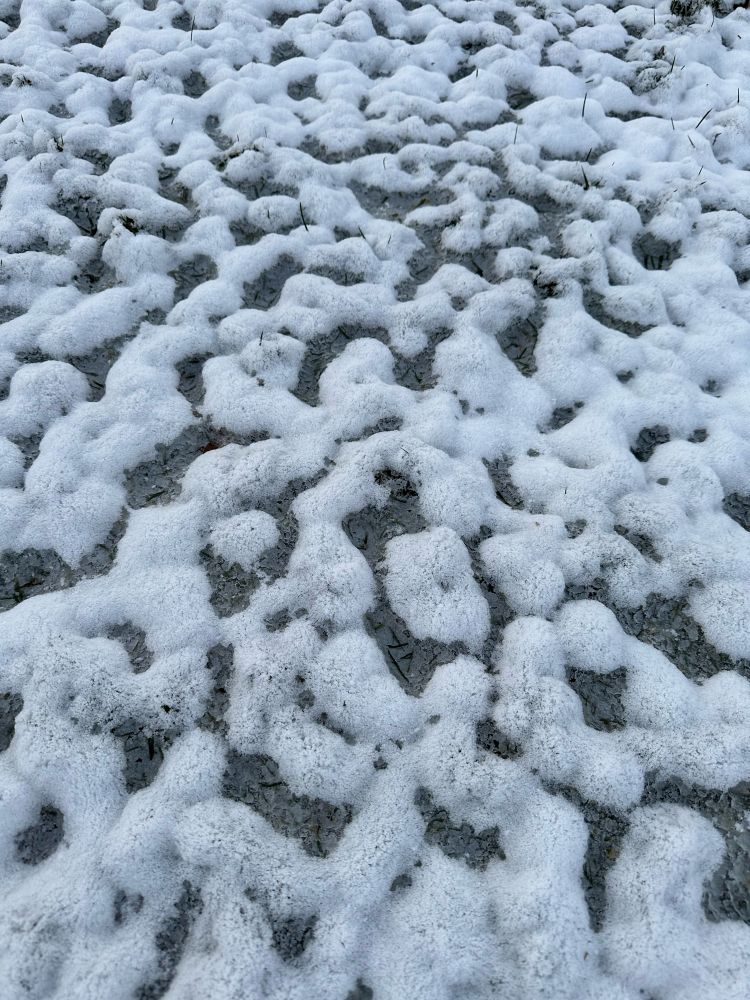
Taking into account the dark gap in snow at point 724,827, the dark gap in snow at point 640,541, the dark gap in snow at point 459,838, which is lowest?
the dark gap in snow at point 459,838

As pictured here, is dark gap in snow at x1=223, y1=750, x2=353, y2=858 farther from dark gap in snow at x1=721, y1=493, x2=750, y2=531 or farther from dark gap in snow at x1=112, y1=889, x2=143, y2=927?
dark gap in snow at x1=721, y1=493, x2=750, y2=531

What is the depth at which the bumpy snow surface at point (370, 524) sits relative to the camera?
2896mm

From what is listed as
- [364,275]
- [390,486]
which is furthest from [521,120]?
[390,486]

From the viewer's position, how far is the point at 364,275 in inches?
215

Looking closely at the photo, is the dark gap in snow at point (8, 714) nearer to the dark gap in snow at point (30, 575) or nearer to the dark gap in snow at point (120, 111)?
the dark gap in snow at point (30, 575)

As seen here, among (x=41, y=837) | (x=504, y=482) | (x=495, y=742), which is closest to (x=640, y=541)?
(x=504, y=482)

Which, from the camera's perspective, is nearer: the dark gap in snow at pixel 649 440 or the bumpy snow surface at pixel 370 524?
the bumpy snow surface at pixel 370 524

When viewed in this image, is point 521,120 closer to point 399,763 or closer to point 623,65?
point 623,65

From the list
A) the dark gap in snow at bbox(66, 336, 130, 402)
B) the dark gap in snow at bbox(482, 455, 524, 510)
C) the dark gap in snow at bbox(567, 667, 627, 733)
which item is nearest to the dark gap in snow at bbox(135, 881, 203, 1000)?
the dark gap in snow at bbox(567, 667, 627, 733)

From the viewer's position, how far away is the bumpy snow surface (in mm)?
2896

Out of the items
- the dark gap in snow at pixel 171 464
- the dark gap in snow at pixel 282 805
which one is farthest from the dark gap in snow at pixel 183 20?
the dark gap in snow at pixel 282 805

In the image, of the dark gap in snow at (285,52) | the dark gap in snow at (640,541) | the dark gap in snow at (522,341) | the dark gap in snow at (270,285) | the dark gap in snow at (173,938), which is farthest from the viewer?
the dark gap in snow at (285,52)

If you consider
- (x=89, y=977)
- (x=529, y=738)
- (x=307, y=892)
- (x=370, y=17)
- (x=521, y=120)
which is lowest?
(x=89, y=977)

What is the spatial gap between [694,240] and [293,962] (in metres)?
5.92
